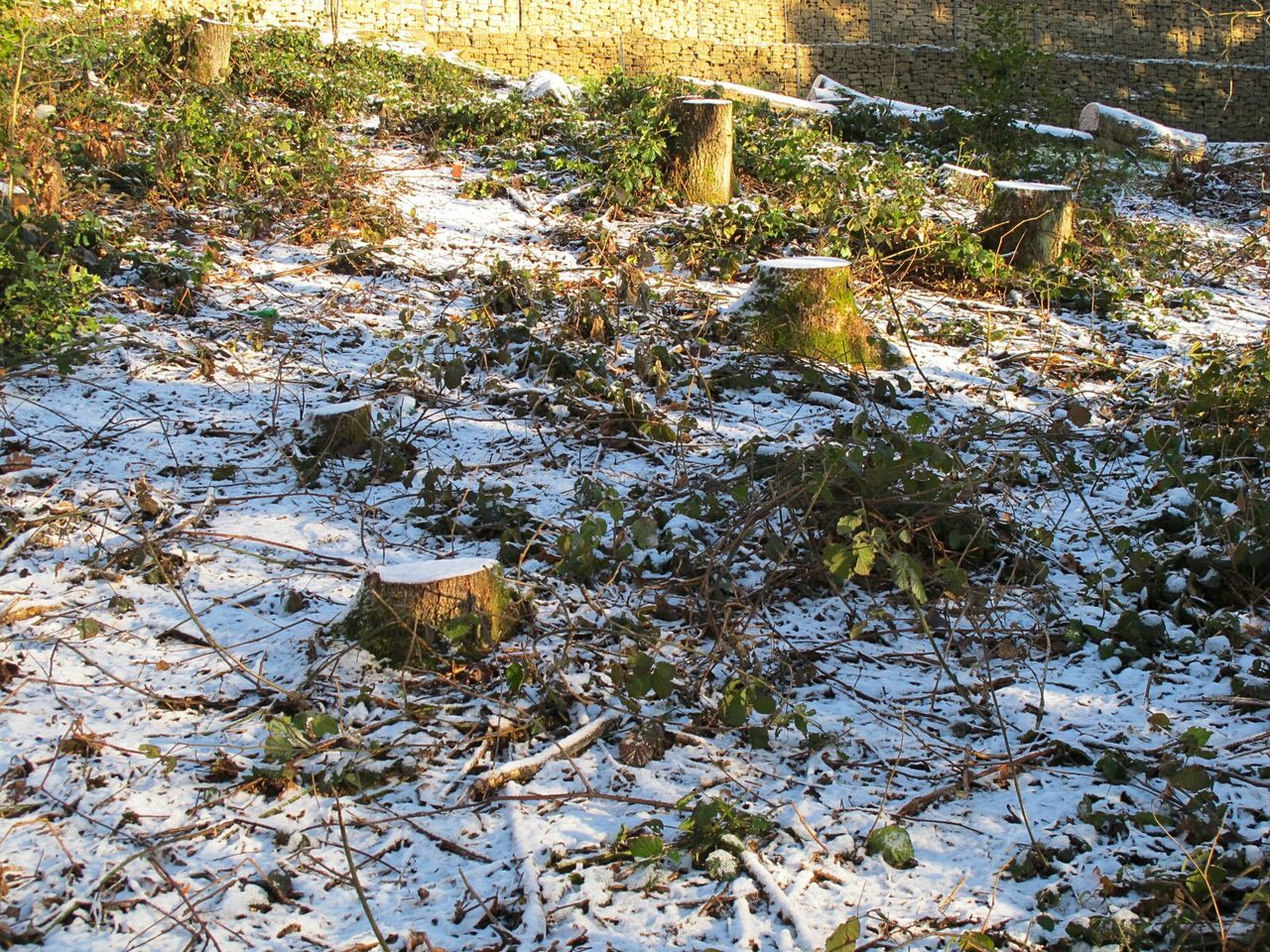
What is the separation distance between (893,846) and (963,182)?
7.66 metres

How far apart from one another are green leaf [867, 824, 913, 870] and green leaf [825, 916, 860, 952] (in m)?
0.38

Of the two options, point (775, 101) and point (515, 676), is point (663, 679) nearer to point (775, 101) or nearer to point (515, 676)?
point (515, 676)

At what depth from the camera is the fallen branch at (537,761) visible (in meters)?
2.76

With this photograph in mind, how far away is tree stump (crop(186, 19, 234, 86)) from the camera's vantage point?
348 inches

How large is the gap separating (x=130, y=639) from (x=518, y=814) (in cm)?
145

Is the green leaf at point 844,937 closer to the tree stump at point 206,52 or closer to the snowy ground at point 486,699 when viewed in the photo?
the snowy ground at point 486,699

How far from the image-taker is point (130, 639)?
3289mm

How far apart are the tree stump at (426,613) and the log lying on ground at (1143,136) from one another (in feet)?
38.2

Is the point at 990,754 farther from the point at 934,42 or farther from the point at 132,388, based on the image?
the point at 934,42

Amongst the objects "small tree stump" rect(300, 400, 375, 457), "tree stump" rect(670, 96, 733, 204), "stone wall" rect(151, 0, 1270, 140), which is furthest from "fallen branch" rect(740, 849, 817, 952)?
"stone wall" rect(151, 0, 1270, 140)

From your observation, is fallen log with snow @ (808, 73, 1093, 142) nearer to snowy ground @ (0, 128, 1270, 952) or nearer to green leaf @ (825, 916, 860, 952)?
snowy ground @ (0, 128, 1270, 952)

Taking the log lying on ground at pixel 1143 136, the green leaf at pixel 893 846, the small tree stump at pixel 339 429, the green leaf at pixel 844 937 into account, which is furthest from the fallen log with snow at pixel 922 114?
the green leaf at pixel 844 937

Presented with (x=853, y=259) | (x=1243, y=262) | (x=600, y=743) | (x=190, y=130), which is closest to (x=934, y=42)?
(x=1243, y=262)

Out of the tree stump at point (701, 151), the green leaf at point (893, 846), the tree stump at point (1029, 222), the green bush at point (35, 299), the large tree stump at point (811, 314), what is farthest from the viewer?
the tree stump at point (701, 151)
